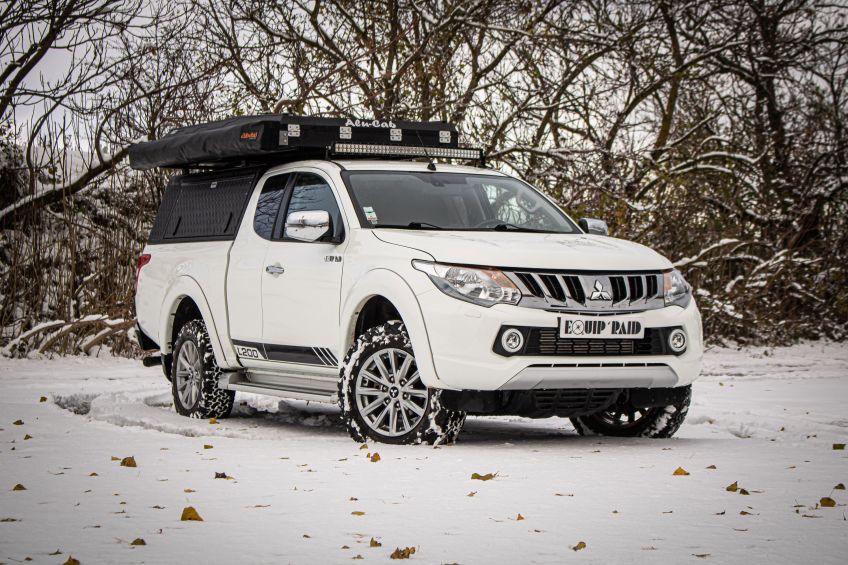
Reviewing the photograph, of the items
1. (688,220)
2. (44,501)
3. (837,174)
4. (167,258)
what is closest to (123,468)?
(44,501)

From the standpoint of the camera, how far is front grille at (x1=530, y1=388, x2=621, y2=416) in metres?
7.44

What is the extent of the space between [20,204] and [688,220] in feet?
30.6

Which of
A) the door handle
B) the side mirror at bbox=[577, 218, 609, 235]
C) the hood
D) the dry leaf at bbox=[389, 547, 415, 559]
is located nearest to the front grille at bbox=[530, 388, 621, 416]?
the hood

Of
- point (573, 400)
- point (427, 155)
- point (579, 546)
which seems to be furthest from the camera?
point (427, 155)

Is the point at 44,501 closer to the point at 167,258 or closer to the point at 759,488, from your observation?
the point at 759,488

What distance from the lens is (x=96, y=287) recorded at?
15.8 metres

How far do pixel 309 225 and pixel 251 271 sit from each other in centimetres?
110

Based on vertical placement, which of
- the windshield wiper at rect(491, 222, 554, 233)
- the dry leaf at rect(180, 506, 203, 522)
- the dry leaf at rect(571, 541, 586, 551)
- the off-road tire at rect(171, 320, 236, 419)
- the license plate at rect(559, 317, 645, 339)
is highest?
the windshield wiper at rect(491, 222, 554, 233)

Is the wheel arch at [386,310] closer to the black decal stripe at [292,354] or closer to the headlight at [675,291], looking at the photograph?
the black decal stripe at [292,354]

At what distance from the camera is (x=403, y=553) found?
4613 millimetres

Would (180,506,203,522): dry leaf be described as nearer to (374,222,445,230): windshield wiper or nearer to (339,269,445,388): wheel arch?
(339,269,445,388): wheel arch

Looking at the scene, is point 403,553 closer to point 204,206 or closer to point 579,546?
point 579,546

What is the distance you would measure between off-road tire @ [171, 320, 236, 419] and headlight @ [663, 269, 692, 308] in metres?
3.72

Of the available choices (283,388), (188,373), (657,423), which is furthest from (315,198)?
(657,423)
